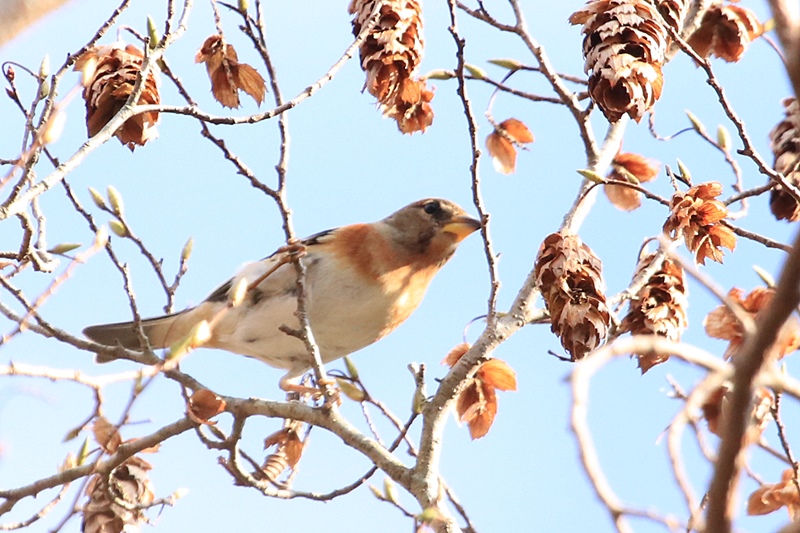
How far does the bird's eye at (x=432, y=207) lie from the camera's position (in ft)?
17.4

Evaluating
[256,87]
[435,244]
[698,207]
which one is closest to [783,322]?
A: [698,207]

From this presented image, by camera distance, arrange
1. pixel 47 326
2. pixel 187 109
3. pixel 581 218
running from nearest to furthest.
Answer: pixel 187 109
pixel 47 326
pixel 581 218

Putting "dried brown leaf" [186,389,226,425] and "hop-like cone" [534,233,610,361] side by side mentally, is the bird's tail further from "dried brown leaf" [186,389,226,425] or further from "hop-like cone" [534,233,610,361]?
"hop-like cone" [534,233,610,361]

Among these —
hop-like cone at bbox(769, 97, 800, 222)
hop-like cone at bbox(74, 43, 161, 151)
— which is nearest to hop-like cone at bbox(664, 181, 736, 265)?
hop-like cone at bbox(769, 97, 800, 222)

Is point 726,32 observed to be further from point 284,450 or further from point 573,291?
point 284,450

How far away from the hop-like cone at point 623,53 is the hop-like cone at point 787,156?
31.5 inches

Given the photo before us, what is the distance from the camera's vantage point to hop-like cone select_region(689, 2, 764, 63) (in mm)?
3787

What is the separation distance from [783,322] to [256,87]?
2959 millimetres

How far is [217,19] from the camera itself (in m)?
3.59

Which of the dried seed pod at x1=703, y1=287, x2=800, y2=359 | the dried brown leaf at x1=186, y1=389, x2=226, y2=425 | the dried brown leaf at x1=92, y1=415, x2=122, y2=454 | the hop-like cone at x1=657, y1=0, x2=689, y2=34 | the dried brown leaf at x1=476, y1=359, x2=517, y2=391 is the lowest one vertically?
the dried brown leaf at x1=92, y1=415, x2=122, y2=454

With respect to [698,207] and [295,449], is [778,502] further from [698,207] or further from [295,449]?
[295,449]

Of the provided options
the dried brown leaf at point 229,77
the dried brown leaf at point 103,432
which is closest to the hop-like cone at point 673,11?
the dried brown leaf at point 229,77

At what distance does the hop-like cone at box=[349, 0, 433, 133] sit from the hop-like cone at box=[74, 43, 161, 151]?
81 centimetres

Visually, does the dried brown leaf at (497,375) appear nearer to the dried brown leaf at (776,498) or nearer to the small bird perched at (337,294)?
the dried brown leaf at (776,498)
